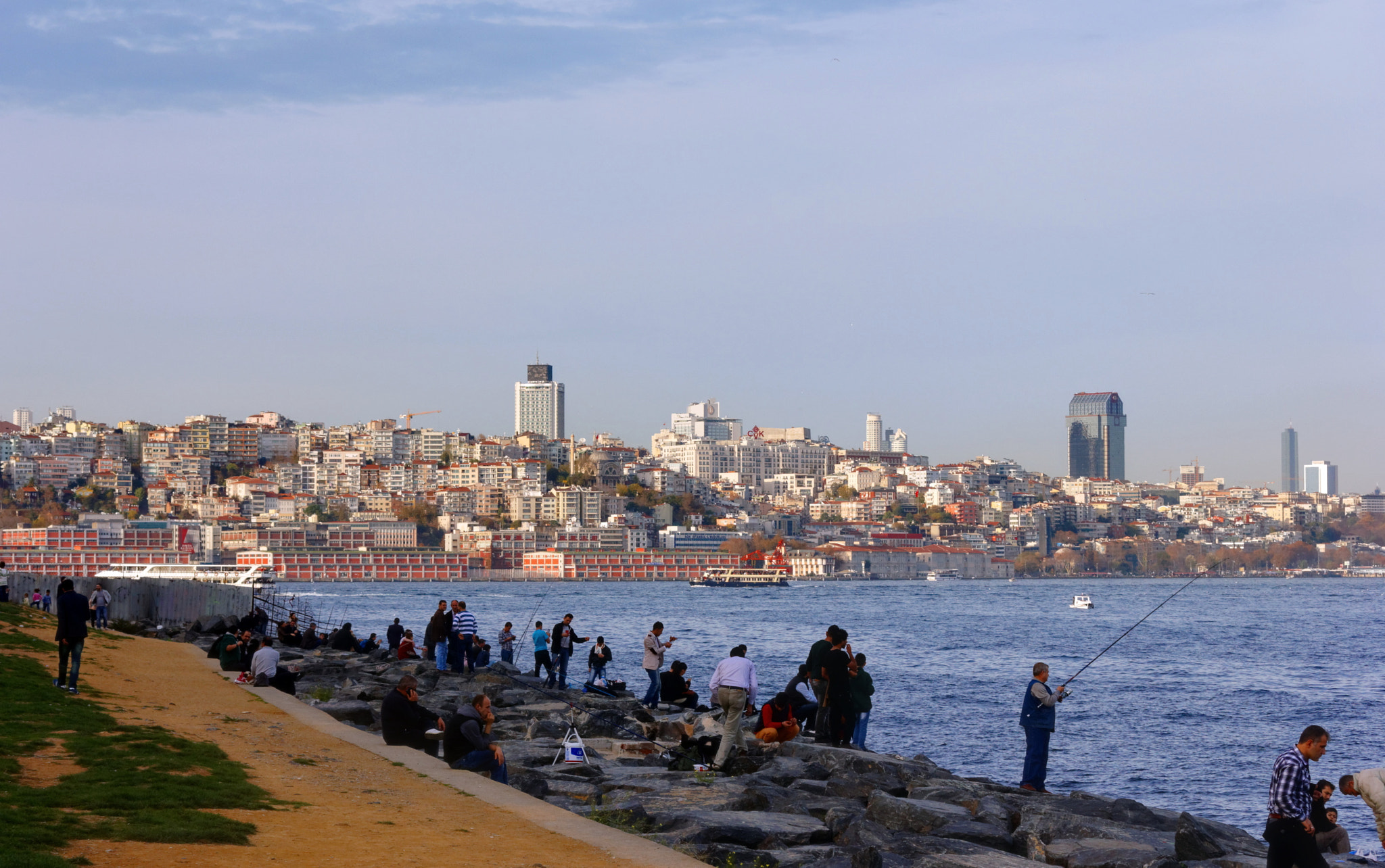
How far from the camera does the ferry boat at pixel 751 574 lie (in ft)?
392

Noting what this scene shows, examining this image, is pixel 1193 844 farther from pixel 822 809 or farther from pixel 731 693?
pixel 731 693

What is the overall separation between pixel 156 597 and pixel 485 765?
29.1 meters

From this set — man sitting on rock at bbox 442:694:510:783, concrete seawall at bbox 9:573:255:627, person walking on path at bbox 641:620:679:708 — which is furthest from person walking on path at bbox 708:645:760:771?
concrete seawall at bbox 9:573:255:627

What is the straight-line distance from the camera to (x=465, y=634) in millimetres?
20312

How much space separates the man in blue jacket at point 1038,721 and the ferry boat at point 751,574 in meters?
106

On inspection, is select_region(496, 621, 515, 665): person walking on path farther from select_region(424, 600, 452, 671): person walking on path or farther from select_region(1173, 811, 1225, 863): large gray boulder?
select_region(1173, 811, 1225, 863): large gray boulder

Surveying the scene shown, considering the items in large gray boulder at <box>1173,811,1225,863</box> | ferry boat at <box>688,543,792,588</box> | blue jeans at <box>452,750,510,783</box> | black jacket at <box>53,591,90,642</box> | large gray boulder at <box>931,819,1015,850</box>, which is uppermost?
black jacket at <box>53,591,90,642</box>

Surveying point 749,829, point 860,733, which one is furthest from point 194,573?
point 749,829

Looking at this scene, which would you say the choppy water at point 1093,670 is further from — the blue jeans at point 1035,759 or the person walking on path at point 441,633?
the person walking on path at point 441,633

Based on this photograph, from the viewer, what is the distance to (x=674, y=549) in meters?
142

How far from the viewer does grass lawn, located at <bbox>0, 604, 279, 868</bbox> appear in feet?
22.3

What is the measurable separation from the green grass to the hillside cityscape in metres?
104

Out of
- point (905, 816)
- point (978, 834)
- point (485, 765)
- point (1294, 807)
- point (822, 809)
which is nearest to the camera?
point (1294, 807)

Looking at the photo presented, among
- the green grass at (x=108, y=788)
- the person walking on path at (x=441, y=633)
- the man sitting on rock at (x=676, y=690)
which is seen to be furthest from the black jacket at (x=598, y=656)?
the green grass at (x=108, y=788)
